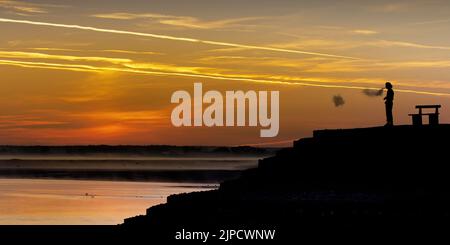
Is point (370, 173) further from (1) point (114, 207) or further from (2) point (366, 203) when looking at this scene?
(1) point (114, 207)

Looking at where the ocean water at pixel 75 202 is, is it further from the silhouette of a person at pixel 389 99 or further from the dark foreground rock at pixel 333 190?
the silhouette of a person at pixel 389 99

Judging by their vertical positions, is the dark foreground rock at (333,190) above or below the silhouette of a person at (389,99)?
below

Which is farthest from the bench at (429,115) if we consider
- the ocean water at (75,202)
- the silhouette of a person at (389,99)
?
the ocean water at (75,202)

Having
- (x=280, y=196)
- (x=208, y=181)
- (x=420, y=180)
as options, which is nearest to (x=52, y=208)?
(x=280, y=196)

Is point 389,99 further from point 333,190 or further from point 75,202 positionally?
point 75,202

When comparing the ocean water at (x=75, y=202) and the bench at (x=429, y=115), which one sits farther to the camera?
the ocean water at (x=75, y=202)

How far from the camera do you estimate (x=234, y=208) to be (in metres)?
32.3

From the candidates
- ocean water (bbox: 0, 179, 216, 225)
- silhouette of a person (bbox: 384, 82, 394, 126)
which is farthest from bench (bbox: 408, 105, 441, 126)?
ocean water (bbox: 0, 179, 216, 225)

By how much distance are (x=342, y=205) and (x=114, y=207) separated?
19.2m

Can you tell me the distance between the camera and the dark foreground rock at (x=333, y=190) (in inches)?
1195

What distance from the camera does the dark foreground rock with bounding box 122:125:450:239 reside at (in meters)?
30.4

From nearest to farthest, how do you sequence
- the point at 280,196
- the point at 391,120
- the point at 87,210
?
the point at 280,196, the point at 391,120, the point at 87,210

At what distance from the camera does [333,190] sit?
3528 centimetres
